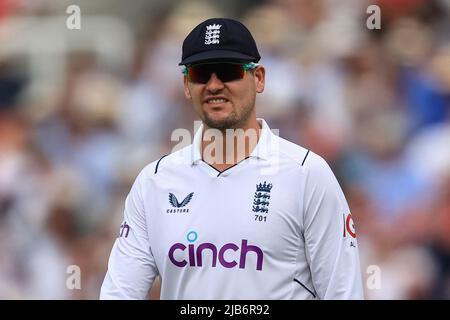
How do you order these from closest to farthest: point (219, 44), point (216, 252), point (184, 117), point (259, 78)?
point (216, 252) < point (219, 44) < point (259, 78) < point (184, 117)

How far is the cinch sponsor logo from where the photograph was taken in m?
3.38

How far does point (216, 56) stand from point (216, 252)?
75 cm

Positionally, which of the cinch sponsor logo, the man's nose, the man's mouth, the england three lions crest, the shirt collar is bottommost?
the cinch sponsor logo

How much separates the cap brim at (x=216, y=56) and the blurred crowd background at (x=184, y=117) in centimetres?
250

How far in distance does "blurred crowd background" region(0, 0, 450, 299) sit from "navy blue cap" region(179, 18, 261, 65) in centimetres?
249

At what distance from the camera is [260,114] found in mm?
6316

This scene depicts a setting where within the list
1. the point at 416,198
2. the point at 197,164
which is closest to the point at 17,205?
the point at 416,198

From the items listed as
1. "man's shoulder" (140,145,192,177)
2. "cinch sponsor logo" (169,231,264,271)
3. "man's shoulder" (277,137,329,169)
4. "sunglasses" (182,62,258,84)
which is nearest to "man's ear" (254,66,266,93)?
"sunglasses" (182,62,258,84)

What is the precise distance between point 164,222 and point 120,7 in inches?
159

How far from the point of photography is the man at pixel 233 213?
3.37 meters

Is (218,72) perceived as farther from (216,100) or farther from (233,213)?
(233,213)

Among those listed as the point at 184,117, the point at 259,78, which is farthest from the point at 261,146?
the point at 184,117

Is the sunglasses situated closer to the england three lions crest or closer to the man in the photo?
the man

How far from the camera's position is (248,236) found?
3.41 metres
